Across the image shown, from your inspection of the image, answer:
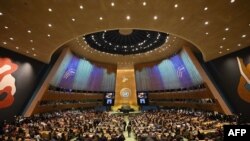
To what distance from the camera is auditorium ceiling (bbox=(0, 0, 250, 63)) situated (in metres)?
13.5

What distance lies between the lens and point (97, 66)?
40.6 m

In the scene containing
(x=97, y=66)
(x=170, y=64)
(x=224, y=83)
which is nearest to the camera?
(x=224, y=83)

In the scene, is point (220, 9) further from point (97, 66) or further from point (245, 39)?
point (97, 66)

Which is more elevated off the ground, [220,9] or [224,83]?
[220,9]

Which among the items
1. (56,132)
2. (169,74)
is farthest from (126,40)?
(56,132)

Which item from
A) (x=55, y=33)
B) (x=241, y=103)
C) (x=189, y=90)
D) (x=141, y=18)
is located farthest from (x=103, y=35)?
(x=241, y=103)

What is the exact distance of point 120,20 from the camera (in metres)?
16.5

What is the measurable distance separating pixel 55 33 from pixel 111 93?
2731cm

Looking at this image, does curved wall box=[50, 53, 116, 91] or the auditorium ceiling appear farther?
curved wall box=[50, 53, 116, 91]

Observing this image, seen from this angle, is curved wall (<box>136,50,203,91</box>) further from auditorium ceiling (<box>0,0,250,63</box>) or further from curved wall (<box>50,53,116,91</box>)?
auditorium ceiling (<box>0,0,250,63</box>)

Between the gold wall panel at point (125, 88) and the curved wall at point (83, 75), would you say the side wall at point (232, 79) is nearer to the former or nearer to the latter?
the curved wall at point (83, 75)

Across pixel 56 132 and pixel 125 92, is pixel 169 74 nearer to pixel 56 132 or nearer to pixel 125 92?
pixel 125 92

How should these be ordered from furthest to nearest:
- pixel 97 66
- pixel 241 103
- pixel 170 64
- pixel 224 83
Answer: pixel 97 66 < pixel 170 64 < pixel 224 83 < pixel 241 103

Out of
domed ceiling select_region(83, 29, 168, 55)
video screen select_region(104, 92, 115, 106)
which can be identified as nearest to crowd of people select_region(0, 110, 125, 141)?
domed ceiling select_region(83, 29, 168, 55)
